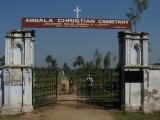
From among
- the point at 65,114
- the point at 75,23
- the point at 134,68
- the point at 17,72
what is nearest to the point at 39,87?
the point at 17,72

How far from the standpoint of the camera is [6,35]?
1997 centimetres

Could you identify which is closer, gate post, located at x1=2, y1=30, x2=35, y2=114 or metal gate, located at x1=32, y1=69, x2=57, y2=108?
gate post, located at x1=2, y1=30, x2=35, y2=114

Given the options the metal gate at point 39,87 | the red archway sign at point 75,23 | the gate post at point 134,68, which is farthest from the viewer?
the metal gate at point 39,87

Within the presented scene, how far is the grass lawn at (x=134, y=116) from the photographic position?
18603 mm

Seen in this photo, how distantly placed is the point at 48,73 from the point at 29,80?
199 cm

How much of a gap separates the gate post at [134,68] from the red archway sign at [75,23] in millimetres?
576

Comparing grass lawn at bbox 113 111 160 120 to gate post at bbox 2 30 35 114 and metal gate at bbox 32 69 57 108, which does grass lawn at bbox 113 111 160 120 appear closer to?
metal gate at bbox 32 69 57 108

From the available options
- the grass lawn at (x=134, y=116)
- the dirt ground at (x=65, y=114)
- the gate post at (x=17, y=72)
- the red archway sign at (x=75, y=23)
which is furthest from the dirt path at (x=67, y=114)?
the red archway sign at (x=75, y=23)

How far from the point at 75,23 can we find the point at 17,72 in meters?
3.58

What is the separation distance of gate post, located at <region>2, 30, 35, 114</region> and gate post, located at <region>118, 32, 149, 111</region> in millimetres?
4457

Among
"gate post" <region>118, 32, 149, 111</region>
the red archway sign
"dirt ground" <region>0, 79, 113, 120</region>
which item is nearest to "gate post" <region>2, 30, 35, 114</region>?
the red archway sign

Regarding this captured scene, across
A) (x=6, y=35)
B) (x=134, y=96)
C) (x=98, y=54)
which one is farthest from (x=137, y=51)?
(x=98, y=54)

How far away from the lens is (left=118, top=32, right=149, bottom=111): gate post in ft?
66.9

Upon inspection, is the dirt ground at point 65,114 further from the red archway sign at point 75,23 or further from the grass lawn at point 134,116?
the red archway sign at point 75,23
